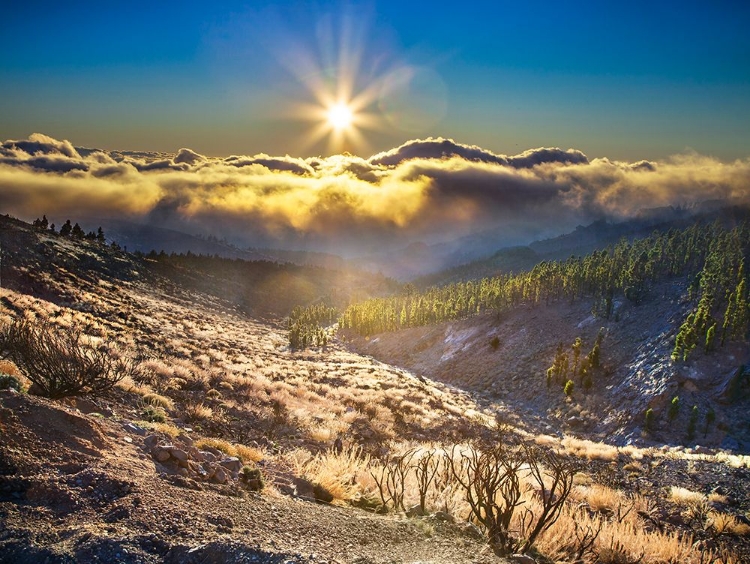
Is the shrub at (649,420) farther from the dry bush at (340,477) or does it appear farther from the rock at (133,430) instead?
the rock at (133,430)

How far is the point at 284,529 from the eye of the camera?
5555 millimetres

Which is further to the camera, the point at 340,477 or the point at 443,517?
the point at 340,477

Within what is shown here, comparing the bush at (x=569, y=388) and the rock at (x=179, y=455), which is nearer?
the rock at (x=179, y=455)

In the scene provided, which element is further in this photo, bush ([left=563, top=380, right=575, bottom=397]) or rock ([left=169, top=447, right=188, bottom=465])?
bush ([left=563, top=380, right=575, bottom=397])

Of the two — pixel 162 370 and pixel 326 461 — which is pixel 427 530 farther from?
pixel 162 370

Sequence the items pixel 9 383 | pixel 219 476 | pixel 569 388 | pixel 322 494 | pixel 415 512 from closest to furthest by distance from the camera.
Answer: pixel 219 476, pixel 415 512, pixel 322 494, pixel 9 383, pixel 569 388

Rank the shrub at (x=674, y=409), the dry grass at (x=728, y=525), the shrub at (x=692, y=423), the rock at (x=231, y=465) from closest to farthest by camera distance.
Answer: the rock at (x=231, y=465)
the dry grass at (x=728, y=525)
the shrub at (x=692, y=423)
the shrub at (x=674, y=409)

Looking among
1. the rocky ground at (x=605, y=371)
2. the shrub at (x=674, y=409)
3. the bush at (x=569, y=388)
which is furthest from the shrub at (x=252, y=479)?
the bush at (x=569, y=388)

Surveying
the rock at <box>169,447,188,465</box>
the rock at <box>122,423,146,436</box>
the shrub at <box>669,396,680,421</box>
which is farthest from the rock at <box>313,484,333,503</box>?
the shrub at <box>669,396,680,421</box>

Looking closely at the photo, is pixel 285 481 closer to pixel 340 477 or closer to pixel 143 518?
pixel 340 477

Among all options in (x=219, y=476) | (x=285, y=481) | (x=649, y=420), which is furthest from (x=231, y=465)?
(x=649, y=420)

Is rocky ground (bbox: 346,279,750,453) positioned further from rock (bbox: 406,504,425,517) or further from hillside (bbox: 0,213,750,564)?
rock (bbox: 406,504,425,517)

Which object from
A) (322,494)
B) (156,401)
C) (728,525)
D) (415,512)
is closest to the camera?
(415,512)

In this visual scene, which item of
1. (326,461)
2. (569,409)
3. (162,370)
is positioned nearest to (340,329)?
(569,409)
